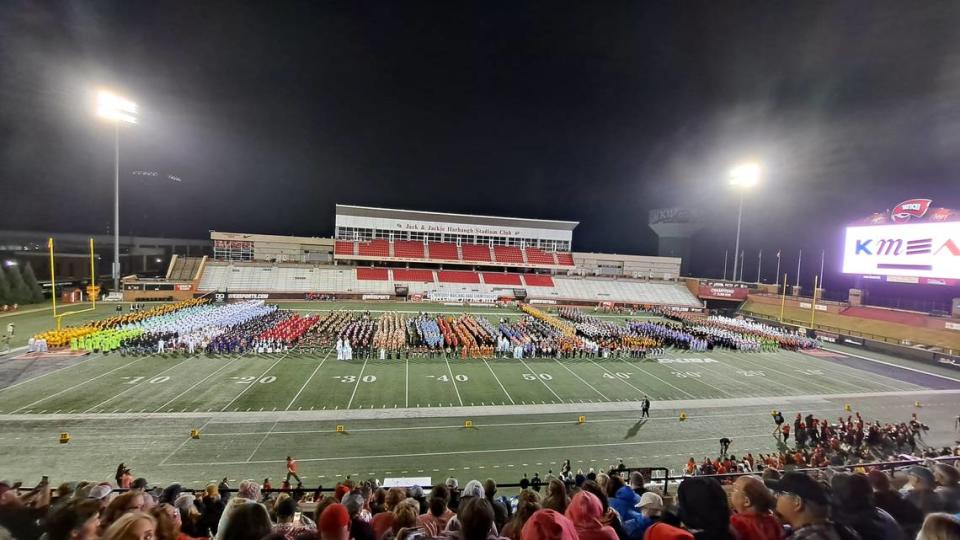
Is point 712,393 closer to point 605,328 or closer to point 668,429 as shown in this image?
point 668,429

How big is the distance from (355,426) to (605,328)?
2017 cm

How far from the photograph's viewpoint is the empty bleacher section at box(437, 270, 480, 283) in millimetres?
48906

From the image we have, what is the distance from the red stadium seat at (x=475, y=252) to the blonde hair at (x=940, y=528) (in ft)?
167

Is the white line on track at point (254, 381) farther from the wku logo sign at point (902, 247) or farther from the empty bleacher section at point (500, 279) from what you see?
the wku logo sign at point (902, 247)

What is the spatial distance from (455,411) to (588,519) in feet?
39.3

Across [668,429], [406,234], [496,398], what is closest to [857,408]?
[668,429]

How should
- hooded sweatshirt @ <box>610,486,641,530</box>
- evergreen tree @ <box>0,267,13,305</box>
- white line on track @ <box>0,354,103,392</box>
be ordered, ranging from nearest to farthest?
hooded sweatshirt @ <box>610,486,641,530</box>, white line on track @ <box>0,354,103,392</box>, evergreen tree @ <box>0,267,13,305</box>

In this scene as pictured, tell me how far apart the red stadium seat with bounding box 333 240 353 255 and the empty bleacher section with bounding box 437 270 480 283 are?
12.0 m

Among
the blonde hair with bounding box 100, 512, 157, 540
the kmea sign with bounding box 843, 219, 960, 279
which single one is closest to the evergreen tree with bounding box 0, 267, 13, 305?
the blonde hair with bounding box 100, 512, 157, 540

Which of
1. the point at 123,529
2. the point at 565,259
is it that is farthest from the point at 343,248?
the point at 123,529

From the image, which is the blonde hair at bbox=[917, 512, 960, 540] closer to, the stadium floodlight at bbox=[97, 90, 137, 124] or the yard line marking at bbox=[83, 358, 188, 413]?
the yard line marking at bbox=[83, 358, 188, 413]

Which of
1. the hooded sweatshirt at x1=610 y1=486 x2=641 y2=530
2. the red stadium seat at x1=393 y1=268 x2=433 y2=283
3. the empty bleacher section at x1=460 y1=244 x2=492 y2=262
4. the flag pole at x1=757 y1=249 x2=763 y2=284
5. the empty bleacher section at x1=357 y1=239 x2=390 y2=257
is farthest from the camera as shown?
the empty bleacher section at x1=460 y1=244 x2=492 y2=262

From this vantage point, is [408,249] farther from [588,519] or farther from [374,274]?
[588,519]

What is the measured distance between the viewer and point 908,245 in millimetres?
29094
